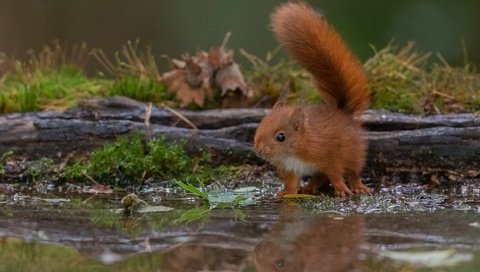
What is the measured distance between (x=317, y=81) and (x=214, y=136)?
30.0 inches

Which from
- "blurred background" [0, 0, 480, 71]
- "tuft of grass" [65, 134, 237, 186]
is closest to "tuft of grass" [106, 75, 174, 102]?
"tuft of grass" [65, 134, 237, 186]

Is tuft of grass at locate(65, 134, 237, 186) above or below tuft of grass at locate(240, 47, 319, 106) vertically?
below

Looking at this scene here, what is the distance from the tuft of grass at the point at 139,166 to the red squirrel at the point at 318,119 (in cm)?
67

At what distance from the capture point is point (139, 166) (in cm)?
529

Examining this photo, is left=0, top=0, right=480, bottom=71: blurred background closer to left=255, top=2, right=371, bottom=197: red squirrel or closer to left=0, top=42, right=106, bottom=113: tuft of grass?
left=0, top=42, right=106, bottom=113: tuft of grass

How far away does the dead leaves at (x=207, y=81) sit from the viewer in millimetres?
5801

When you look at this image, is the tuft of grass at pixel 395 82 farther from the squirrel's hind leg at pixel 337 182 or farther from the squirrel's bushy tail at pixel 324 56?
the squirrel's hind leg at pixel 337 182

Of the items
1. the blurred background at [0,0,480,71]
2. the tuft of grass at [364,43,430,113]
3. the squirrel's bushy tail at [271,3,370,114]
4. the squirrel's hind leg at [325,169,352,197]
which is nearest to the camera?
the squirrel's hind leg at [325,169,352,197]

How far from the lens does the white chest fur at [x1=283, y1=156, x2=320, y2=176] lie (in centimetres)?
478

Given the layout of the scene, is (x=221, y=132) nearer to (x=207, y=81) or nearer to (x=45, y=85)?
(x=207, y=81)

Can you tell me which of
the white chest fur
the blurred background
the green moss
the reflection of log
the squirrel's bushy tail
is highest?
the blurred background

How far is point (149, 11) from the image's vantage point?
12.4 metres

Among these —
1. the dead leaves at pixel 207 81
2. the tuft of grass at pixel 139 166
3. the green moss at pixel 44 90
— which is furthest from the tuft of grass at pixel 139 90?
the tuft of grass at pixel 139 166

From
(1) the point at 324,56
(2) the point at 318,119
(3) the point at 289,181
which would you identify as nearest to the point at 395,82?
(1) the point at 324,56
